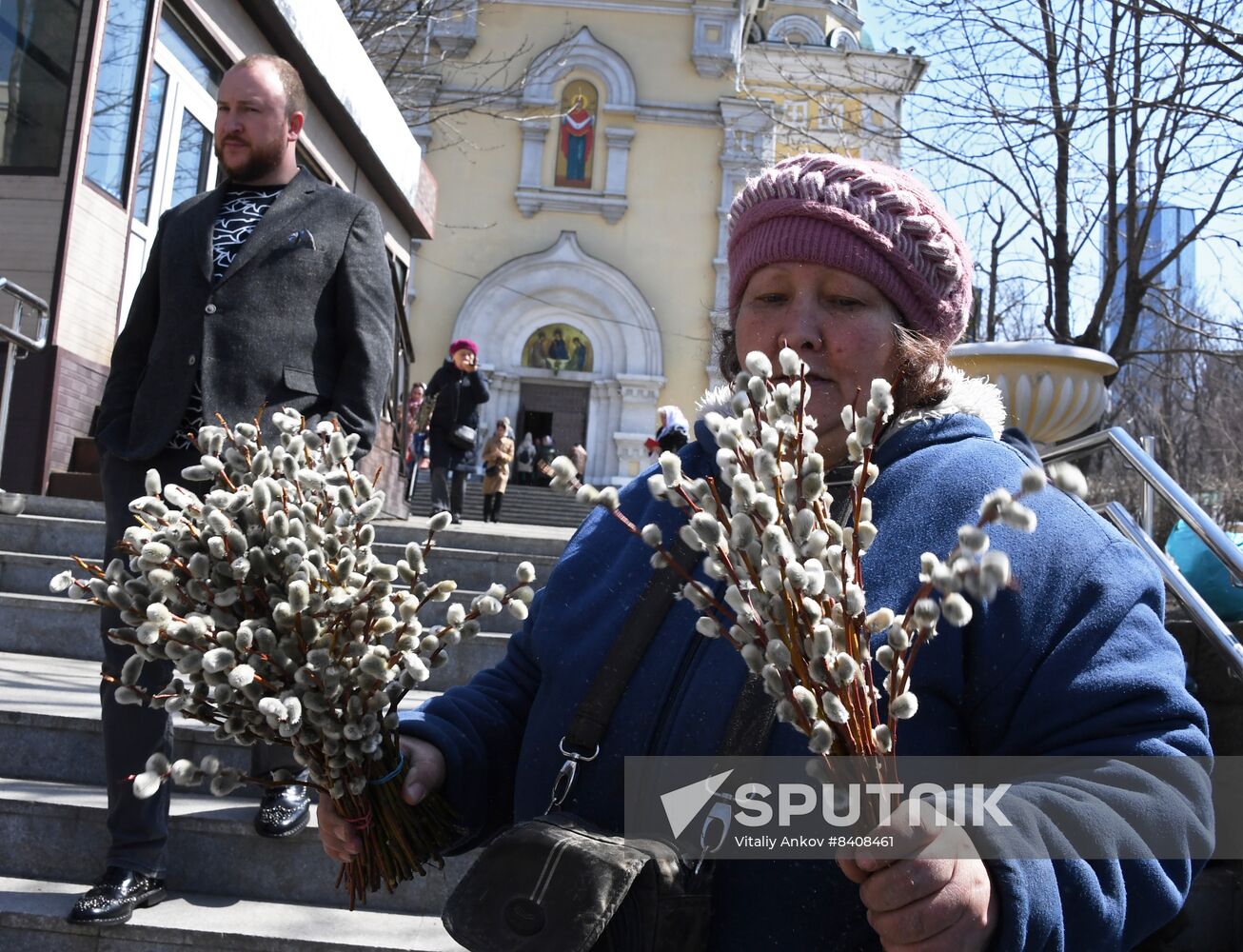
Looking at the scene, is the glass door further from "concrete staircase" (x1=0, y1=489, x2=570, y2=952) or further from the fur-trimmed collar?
the fur-trimmed collar

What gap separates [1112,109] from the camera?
8.70 meters

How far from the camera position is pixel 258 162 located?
11.0 ft

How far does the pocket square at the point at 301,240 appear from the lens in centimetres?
328

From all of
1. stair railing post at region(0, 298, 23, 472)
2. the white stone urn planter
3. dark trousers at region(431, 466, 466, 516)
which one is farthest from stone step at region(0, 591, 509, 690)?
dark trousers at region(431, 466, 466, 516)

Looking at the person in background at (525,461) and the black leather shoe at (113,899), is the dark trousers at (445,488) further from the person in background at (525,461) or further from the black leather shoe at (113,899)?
the person in background at (525,461)

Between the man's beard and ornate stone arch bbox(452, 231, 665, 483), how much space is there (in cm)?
2510

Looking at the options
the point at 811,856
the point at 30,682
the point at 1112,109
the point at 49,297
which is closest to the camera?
the point at 811,856

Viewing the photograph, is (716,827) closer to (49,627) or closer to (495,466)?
(49,627)

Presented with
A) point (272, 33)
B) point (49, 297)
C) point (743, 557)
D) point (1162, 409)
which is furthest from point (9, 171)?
point (1162, 409)

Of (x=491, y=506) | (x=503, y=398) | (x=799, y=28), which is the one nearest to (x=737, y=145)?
(x=503, y=398)

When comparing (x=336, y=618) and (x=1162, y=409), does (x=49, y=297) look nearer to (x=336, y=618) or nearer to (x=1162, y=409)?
(x=336, y=618)

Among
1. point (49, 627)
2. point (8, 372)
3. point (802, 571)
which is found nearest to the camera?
point (802, 571)

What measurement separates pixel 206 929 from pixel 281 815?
387 mm

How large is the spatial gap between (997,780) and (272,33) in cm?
855
